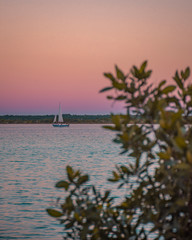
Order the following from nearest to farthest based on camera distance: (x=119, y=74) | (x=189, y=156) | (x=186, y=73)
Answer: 1. (x=189, y=156)
2. (x=119, y=74)
3. (x=186, y=73)

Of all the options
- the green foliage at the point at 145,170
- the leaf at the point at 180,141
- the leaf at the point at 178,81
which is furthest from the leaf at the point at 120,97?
the leaf at the point at 180,141

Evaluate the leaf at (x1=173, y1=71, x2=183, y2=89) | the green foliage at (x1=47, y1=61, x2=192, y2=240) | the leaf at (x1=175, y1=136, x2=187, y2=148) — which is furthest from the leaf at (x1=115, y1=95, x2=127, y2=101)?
the leaf at (x1=175, y1=136, x2=187, y2=148)

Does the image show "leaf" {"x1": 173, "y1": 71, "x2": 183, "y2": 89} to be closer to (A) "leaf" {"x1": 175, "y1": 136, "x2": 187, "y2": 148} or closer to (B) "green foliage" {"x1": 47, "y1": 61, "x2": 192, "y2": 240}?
(B) "green foliage" {"x1": 47, "y1": 61, "x2": 192, "y2": 240}

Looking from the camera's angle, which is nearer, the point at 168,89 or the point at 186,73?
the point at 168,89

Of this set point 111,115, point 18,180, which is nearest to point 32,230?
point 111,115

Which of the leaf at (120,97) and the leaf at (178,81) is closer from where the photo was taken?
the leaf at (120,97)

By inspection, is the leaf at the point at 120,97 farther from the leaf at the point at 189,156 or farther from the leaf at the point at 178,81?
the leaf at the point at 189,156

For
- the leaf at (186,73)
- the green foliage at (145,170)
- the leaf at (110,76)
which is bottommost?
the green foliage at (145,170)

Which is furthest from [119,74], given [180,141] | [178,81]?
[180,141]

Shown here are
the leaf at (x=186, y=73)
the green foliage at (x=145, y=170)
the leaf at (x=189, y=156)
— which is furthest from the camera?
the leaf at (x=186, y=73)

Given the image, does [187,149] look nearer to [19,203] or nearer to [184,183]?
[184,183]

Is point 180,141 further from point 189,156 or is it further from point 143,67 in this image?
point 143,67

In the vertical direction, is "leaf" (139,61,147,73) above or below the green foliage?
above

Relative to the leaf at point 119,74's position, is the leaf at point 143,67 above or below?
above
